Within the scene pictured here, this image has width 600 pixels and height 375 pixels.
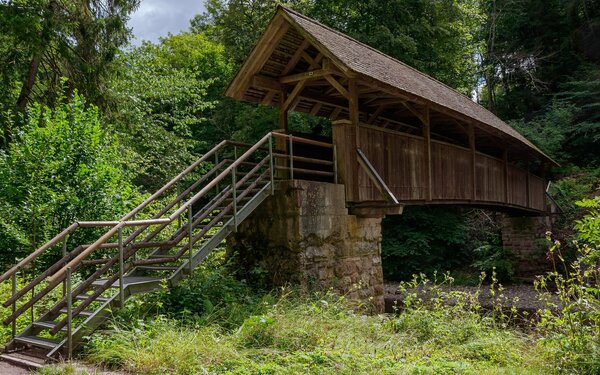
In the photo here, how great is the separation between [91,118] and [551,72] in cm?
2329

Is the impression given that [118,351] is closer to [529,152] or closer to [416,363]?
[416,363]

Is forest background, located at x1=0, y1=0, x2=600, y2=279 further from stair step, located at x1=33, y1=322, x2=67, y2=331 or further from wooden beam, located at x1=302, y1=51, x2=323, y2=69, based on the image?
wooden beam, located at x1=302, y1=51, x2=323, y2=69

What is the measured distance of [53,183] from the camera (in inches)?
379

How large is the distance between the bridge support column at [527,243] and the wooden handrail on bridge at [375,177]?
41.0 ft

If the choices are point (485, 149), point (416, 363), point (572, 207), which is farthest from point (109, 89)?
point (572, 207)

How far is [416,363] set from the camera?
5.00 m

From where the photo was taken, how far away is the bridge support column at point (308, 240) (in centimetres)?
846

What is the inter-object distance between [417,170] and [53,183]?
7.41m

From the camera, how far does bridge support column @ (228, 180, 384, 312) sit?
8.46m

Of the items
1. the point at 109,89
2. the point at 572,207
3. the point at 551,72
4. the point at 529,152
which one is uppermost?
the point at 551,72

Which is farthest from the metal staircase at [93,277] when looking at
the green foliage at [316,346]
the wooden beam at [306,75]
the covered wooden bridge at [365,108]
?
the wooden beam at [306,75]

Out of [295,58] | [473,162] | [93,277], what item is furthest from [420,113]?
[93,277]

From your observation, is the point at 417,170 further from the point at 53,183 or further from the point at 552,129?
the point at 552,129

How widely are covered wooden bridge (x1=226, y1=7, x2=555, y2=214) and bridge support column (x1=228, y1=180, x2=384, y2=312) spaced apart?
606mm
